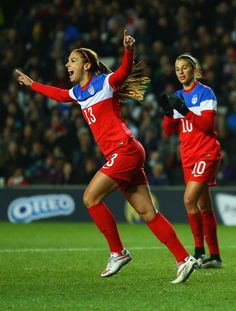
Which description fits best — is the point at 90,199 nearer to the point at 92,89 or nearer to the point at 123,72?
the point at 92,89

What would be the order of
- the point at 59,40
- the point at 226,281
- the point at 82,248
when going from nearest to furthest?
the point at 226,281 → the point at 82,248 → the point at 59,40

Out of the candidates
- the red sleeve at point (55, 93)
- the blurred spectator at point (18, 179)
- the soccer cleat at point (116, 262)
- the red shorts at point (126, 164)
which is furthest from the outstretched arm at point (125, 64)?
the blurred spectator at point (18, 179)

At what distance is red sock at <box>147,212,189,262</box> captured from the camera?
7832mm

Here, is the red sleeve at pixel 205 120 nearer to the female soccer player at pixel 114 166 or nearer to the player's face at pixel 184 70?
the player's face at pixel 184 70

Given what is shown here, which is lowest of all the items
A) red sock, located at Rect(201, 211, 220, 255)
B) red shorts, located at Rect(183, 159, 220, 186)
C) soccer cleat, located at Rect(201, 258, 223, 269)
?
soccer cleat, located at Rect(201, 258, 223, 269)

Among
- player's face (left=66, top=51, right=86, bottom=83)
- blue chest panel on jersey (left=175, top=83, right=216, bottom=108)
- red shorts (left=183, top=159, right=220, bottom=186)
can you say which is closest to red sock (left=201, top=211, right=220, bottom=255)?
red shorts (left=183, top=159, right=220, bottom=186)

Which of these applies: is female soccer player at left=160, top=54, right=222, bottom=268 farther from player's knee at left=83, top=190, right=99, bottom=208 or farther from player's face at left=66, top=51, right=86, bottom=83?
player's knee at left=83, top=190, right=99, bottom=208

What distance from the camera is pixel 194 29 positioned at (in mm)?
19500

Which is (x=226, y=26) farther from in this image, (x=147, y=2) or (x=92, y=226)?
(x=92, y=226)

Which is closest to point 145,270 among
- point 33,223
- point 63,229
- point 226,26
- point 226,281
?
point 226,281

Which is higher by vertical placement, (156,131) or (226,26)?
(226,26)

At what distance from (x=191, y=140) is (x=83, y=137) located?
8.62 meters

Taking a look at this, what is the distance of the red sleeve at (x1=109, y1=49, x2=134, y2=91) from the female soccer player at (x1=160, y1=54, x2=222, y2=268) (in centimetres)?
102

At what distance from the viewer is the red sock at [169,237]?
7832 mm
